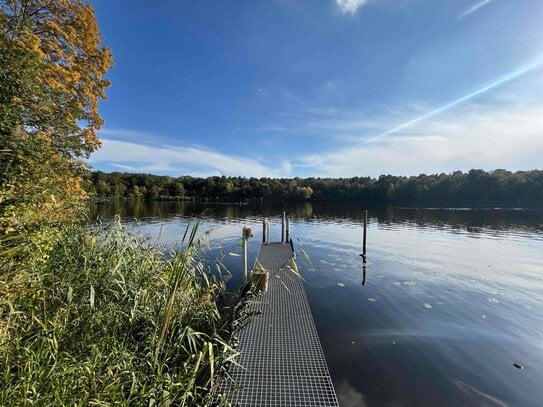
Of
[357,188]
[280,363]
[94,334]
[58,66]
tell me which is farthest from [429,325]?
[357,188]

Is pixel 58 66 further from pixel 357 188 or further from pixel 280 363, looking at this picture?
pixel 357 188

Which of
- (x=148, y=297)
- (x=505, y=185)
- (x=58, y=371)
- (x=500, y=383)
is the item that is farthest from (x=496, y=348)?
(x=505, y=185)

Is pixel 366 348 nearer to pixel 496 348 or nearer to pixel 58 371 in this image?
pixel 496 348

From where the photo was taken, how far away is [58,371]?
289 centimetres

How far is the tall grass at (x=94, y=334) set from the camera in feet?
8.79

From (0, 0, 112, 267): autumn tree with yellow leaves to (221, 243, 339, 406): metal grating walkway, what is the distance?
3.29m

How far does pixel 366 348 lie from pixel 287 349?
89.6 inches

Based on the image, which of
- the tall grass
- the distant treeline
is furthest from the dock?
the distant treeline

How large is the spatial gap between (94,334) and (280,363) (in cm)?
269

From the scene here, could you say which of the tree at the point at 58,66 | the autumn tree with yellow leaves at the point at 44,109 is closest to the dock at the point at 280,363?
the autumn tree with yellow leaves at the point at 44,109

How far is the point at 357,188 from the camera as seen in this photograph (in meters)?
94.7

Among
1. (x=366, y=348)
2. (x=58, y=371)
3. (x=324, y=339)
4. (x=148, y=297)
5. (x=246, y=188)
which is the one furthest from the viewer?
(x=246, y=188)

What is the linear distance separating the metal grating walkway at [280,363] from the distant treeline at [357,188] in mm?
80514

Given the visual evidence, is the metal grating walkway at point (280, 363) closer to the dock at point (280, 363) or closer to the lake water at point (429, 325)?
the dock at point (280, 363)
